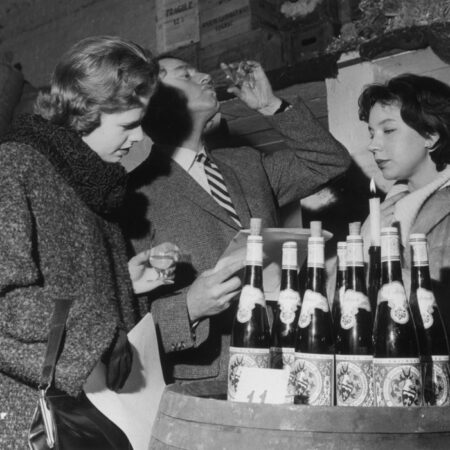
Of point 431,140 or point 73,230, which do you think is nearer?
point 73,230

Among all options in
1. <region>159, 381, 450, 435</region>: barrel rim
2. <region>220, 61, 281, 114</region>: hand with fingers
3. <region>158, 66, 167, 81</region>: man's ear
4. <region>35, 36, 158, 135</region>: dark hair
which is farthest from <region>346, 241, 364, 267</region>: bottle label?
<region>158, 66, 167, 81</region>: man's ear

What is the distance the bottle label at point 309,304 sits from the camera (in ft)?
4.52

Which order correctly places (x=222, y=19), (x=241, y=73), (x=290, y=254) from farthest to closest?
(x=222, y=19)
(x=241, y=73)
(x=290, y=254)

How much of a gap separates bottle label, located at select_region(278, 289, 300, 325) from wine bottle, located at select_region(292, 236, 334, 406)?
2 cm

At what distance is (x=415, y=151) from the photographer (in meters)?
2.14

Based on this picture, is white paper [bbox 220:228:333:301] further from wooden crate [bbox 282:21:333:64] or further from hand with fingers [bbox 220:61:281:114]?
wooden crate [bbox 282:21:333:64]

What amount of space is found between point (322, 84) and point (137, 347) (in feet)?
5.18

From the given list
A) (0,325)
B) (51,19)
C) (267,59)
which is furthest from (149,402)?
(51,19)

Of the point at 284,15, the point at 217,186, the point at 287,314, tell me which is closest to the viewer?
the point at 287,314

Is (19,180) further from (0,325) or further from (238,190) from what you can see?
(238,190)

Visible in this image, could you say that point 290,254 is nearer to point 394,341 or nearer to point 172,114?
point 394,341

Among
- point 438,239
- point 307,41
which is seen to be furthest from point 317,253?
point 307,41

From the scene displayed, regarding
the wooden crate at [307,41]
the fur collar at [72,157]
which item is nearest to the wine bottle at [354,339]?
the fur collar at [72,157]

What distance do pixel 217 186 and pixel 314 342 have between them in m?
0.92
